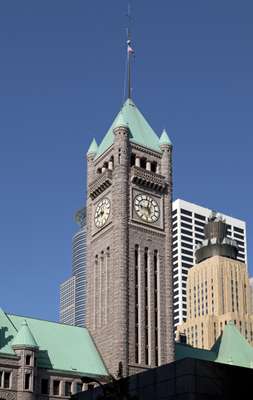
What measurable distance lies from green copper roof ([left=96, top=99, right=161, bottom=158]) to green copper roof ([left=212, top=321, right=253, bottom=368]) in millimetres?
29126

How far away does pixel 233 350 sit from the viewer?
369 ft

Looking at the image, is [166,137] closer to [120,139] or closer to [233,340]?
[120,139]

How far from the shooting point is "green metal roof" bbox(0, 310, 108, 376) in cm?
9700

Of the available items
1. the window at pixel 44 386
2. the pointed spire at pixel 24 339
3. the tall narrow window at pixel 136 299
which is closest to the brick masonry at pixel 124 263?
the tall narrow window at pixel 136 299

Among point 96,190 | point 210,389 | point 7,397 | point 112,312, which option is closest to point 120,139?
point 96,190

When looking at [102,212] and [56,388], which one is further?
[102,212]

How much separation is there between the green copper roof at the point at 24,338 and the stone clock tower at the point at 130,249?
11120 mm

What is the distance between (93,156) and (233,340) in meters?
34.7

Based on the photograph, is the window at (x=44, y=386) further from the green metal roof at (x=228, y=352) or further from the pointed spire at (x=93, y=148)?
the pointed spire at (x=93, y=148)

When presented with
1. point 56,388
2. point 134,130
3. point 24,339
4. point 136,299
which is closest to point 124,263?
point 136,299

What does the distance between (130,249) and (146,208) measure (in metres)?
7.31

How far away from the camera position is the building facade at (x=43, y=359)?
9106cm

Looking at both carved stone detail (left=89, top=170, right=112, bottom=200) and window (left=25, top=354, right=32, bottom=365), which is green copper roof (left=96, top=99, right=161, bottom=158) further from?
window (left=25, top=354, right=32, bottom=365)

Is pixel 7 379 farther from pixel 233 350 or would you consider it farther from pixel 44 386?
pixel 233 350
